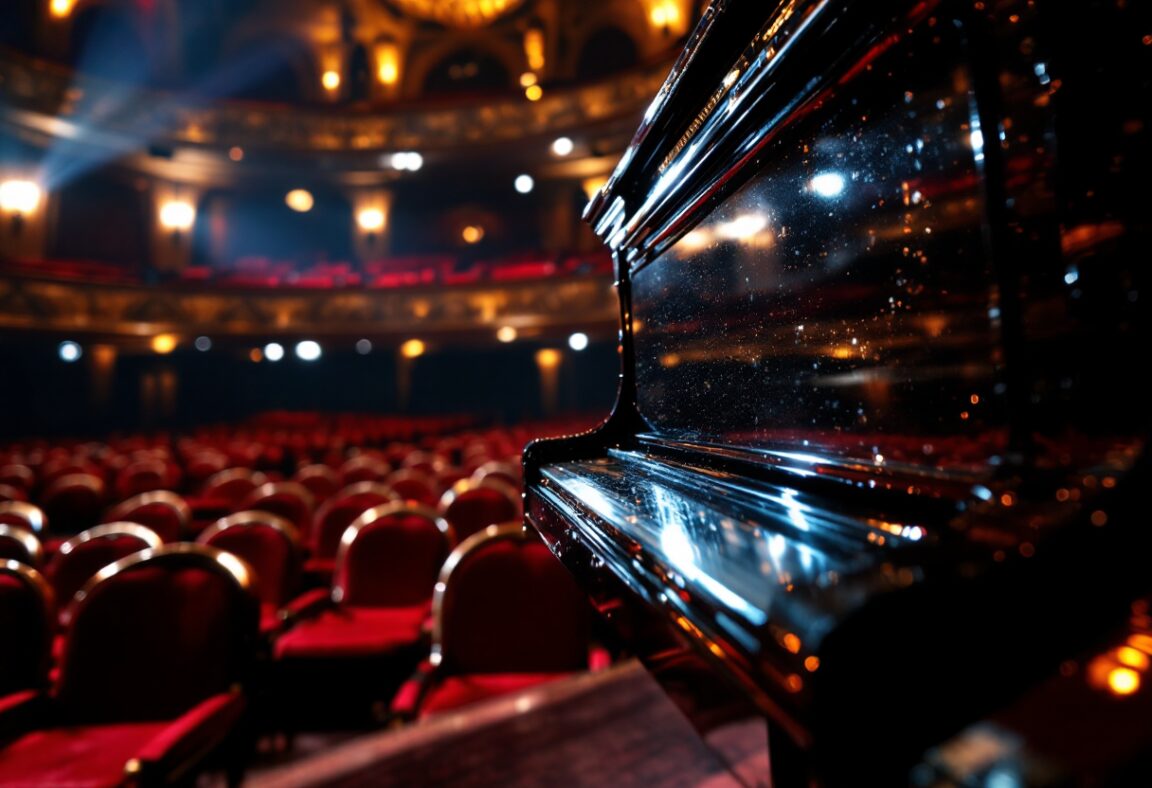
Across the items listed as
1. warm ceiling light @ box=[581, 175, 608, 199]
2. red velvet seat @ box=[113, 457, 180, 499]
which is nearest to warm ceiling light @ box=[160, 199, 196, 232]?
warm ceiling light @ box=[581, 175, 608, 199]

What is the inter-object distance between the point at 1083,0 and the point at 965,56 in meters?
0.10

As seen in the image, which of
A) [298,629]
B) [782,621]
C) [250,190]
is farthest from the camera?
[250,190]

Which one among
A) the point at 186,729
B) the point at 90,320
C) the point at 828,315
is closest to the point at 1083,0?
the point at 828,315

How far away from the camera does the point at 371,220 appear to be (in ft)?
43.7

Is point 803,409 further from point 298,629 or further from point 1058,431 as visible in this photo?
point 298,629

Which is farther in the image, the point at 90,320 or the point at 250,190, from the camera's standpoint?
the point at 250,190

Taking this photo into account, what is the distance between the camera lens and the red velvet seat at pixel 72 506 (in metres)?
4.72

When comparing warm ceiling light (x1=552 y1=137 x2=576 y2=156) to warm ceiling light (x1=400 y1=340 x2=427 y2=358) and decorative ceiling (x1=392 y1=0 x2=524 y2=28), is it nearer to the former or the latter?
decorative ceiling (x1=392 y1=0 x2=524 y2=28)

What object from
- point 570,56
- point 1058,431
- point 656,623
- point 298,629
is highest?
point 570,56

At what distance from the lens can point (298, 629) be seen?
2.43 m

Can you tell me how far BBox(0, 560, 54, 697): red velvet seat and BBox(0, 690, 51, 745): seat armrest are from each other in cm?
7

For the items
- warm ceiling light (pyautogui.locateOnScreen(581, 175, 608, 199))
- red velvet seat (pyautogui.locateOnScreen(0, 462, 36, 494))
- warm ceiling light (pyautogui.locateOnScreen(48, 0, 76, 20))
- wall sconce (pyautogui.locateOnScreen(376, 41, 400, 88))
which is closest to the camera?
red velvet seat (pyautogui.locateOnScreen(0, 462, 36, 494))

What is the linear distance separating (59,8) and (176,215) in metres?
4.20

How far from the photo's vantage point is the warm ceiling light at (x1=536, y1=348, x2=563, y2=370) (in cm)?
1334
